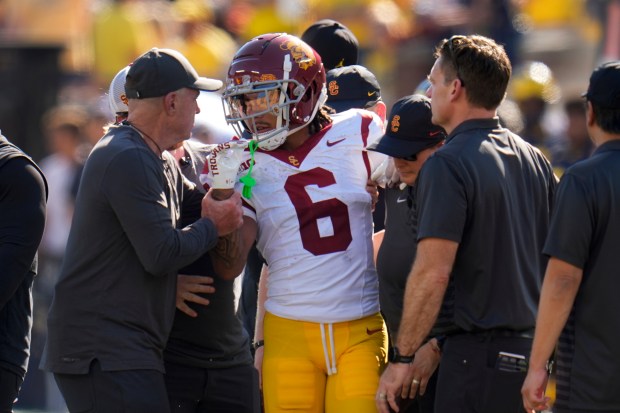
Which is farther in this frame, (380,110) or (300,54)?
(380,110)

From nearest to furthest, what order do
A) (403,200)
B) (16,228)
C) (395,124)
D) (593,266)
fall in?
(593,266) < (16,228) < (395,124) < (403,200)

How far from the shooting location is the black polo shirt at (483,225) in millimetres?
4270

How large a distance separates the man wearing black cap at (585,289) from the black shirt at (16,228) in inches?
78.6

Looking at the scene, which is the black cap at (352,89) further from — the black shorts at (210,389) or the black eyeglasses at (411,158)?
the black shorts at (210,389)

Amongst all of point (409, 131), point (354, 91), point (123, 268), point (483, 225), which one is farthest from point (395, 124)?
point (123, 268)

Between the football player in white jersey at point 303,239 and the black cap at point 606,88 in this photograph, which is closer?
the black cap at point 606,88

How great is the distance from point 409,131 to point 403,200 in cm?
30

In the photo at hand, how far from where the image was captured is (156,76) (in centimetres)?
450

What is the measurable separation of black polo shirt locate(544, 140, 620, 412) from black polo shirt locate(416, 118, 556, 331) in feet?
1.07

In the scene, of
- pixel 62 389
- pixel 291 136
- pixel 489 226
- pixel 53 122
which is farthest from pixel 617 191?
pixel 53 122

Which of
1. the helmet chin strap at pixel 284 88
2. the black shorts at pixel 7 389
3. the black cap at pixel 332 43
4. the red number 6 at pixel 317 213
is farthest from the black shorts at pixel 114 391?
the black cap at pixel 332 43

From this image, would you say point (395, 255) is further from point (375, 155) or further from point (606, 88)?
point (606, 88)

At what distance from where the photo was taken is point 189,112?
15.1ft

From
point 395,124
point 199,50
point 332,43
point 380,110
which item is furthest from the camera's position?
point 199,50
